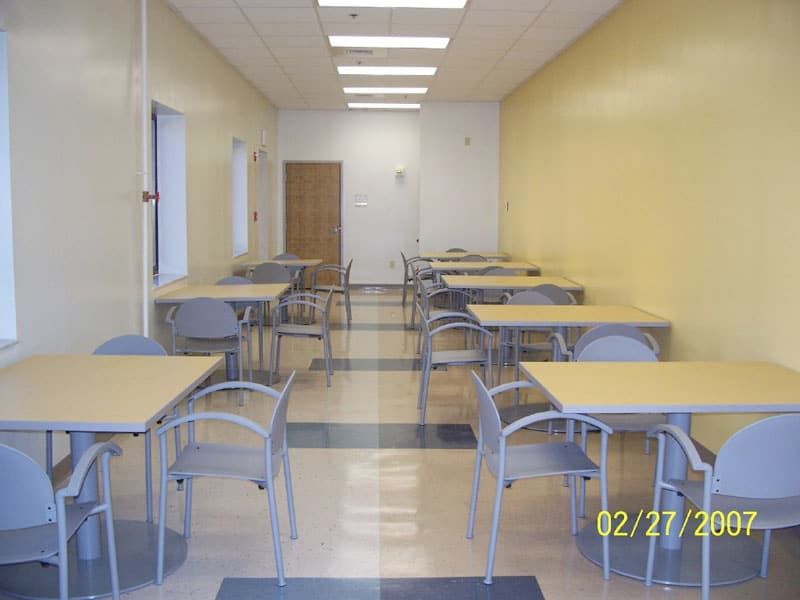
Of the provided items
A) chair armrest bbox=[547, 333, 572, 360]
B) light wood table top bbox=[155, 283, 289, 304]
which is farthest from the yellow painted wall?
light wood table top bbox=[155, 283, 289, 304]

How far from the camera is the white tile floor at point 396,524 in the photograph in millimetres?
3189

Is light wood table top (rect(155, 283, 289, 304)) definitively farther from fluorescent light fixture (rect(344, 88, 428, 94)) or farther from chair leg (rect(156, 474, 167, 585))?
fluorescent light fixture (rect(344, 88, 428, 94))

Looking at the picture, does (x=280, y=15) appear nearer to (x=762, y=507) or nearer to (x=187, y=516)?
(x=187, y=516)

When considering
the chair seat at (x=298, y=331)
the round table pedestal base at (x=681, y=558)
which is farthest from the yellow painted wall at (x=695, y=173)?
the chair seat at (x=298, y=331)

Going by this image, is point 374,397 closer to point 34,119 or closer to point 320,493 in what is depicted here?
point 320,493

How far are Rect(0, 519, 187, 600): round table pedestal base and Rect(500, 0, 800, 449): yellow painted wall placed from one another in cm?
284

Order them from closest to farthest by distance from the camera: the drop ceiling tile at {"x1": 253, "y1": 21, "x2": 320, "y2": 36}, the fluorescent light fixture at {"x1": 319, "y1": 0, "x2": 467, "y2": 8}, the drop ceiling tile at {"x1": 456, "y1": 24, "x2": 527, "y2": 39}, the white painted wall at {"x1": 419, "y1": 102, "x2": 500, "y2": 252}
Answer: the fluorescent light fixture at {"x1": 319, "y1": 0, "x2": 467, "y2": 8}, the drop ceiling tile at {"x1": 253, "y1": 21, "x2": 320, "y2": 36}, the drop ceiling tile at {"x1": 456, "y1": 24, "x2": 527, "y2": 39}, the white painted wall at {"x1": 419, "y1": 102, "x2": 500, "y2": 252}

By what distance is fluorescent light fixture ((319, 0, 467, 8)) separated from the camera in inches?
248

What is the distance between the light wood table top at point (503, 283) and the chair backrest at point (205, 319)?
2.31m

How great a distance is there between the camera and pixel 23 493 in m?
2.39

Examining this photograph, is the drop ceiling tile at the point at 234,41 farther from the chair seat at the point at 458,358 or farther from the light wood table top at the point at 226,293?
the chair seat at the point at 458,358

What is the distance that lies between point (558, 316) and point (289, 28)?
365 centimetres

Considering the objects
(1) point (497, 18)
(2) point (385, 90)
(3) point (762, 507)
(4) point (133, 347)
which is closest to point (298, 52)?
(1) point (497, 18)

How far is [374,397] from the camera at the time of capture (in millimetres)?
6148
